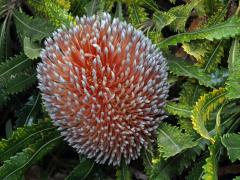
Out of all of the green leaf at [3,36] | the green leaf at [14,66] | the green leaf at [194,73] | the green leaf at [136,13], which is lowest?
the green leaf at [194,73]

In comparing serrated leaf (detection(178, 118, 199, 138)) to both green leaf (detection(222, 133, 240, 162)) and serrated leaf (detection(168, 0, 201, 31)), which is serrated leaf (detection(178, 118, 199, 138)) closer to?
green leaf (detection(222, 133, 240, 162))

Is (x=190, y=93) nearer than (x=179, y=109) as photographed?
No

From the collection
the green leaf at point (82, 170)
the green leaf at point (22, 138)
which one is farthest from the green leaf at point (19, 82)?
the green leaf at point (82, 170)

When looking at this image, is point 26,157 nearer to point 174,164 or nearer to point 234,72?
point 174,164

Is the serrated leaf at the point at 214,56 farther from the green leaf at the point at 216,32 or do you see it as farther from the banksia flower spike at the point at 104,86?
the banksia flower spike at the point at 104,86

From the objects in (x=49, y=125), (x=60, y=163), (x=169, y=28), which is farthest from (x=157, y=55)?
(x=60, y=163)

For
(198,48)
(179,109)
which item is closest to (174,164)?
(179,109)
